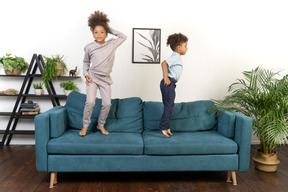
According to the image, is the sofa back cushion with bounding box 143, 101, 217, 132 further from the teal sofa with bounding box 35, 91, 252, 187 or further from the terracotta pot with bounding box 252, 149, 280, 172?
the terracotta pot with bounding box 252, 149, 280, 172

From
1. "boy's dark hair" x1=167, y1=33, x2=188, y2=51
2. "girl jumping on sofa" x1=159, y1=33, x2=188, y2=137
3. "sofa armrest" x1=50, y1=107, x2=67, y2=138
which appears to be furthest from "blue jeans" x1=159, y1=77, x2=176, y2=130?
"sofa armrest" x1=50, y1=107, x2=67, y2=138

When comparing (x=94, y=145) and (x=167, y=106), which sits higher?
(x=167, y=106)

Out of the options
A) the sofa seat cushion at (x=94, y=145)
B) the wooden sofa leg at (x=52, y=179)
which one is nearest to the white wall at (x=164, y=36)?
the sofa seat cushion at (x=94, y=145)

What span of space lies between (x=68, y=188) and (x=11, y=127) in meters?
1.95

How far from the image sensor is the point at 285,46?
3881mm

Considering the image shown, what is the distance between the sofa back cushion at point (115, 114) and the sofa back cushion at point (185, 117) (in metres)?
0.10

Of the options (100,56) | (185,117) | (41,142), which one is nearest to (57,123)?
(41,142)

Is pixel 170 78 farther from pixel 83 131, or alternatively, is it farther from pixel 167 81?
pixel 83 131

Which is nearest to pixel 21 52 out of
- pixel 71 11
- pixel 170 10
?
pixel 71 11

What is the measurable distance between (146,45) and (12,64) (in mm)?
1844

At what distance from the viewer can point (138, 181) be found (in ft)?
8.16

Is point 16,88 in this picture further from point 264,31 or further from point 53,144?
point 264,31

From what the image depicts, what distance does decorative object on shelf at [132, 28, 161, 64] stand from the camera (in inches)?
145

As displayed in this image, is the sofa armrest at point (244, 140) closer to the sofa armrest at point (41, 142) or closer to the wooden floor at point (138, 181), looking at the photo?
the wooden floor at point (138, 181)
